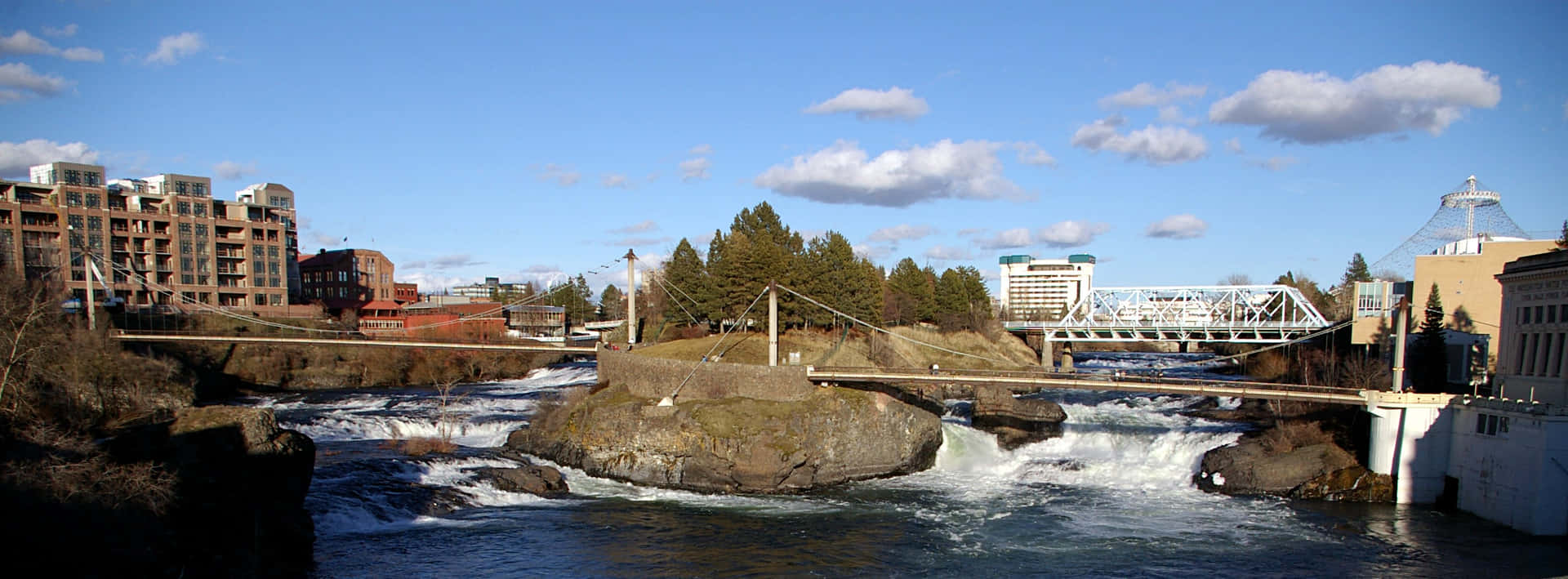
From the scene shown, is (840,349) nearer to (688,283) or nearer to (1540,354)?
(688,283)

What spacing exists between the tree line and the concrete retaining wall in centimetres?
1168

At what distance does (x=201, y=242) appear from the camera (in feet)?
299

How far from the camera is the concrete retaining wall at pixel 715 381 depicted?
4472cm

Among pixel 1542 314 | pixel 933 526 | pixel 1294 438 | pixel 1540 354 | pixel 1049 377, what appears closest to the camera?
pixel 933 526

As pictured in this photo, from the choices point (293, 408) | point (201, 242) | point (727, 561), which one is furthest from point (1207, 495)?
point (201, 242)

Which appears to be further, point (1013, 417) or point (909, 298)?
point (909, 298)

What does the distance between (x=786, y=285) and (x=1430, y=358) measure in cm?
3995

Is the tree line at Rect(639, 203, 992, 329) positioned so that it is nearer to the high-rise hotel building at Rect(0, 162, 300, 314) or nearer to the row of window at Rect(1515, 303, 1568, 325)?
the row of window at Rect(1515, 303, 1568, 325)

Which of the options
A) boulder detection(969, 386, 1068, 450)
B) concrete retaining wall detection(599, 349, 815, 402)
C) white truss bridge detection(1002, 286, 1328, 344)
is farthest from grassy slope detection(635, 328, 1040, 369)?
boulder detection(969, 386, 1068, 450)

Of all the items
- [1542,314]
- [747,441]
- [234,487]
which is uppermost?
[1542,314]

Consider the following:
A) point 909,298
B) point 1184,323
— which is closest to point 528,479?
point 909,298

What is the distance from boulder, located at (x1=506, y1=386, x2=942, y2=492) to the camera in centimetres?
3962

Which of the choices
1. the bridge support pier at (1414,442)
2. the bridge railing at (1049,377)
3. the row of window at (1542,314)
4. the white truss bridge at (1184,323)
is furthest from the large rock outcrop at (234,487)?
the white truss bridge at (1184,323)

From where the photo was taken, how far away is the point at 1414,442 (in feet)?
115
